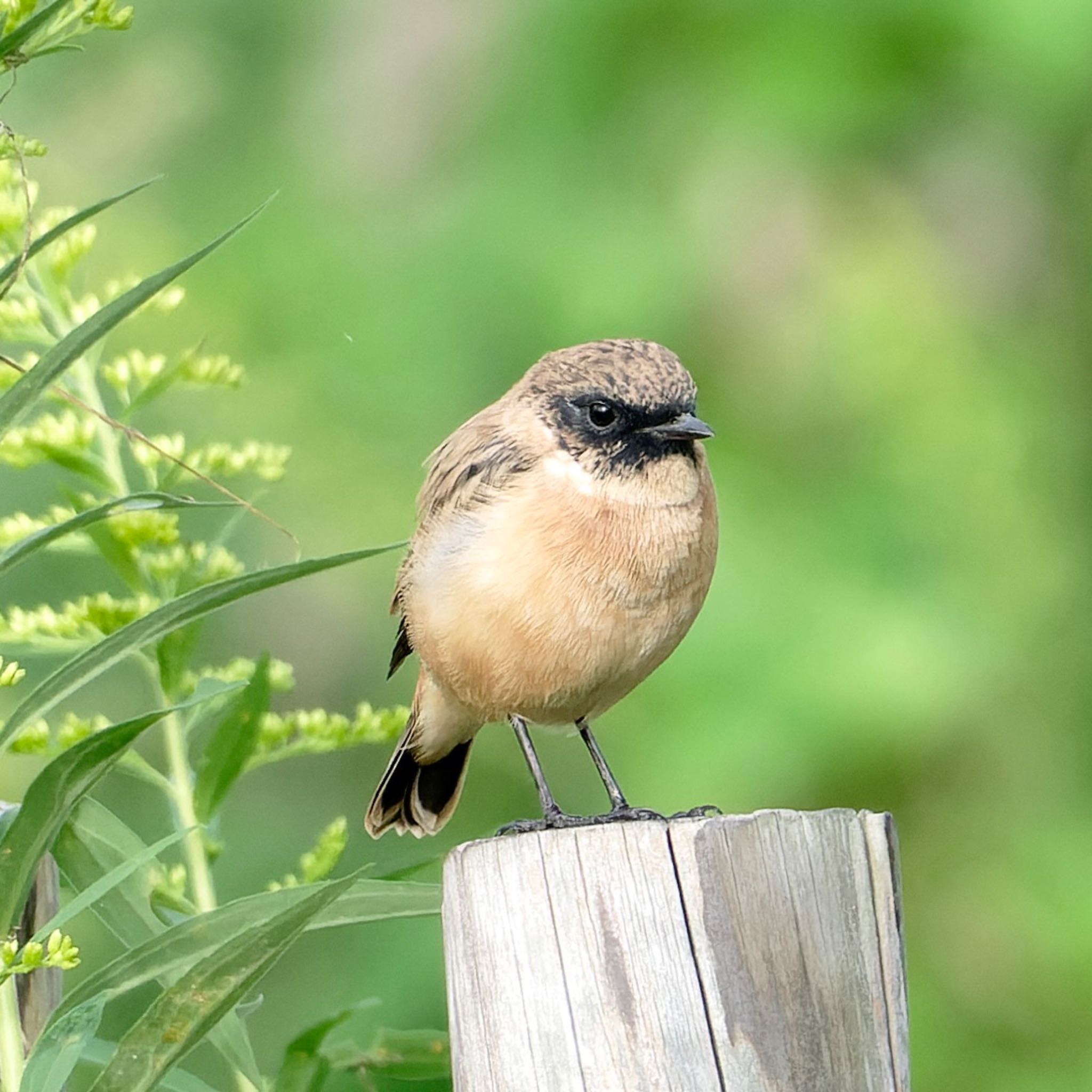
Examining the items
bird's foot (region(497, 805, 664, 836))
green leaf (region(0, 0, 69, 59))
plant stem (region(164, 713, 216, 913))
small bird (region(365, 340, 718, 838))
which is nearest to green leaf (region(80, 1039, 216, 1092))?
plant stem (region(164, 713, 216, 913))

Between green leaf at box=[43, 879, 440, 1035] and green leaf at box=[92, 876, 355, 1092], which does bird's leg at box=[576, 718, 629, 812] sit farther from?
green leaf at box=[92, 876, 355, 1092]

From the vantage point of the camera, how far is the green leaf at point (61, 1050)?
214 centimetres

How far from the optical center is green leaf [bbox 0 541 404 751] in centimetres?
216

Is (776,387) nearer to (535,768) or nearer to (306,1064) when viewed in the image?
(535,768)

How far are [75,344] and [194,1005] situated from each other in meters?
0.82

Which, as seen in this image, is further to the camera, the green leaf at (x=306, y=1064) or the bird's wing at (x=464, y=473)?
the bird's wing at (x=464, y=473)

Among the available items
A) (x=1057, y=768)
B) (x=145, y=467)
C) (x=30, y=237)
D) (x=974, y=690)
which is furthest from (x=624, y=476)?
(x=1057, y=768)

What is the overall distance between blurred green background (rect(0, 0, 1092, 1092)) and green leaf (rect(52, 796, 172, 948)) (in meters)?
2.47

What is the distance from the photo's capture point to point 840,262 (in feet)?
18.7

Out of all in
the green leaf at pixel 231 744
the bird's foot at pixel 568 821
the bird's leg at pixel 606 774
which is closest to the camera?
the green leaf at pixel 231 744

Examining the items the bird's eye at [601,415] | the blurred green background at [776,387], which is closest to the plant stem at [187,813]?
the bird's eye at [601,415]

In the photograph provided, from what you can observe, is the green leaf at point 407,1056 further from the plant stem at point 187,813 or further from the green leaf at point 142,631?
the green leaf at point 142,631

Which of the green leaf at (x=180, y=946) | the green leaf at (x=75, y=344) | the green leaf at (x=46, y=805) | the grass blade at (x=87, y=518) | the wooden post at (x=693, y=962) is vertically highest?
the green leaf at (x=75, y=344)

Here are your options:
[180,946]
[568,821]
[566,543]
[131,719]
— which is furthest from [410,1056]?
[566,543]
